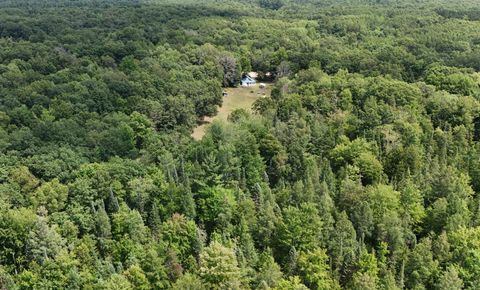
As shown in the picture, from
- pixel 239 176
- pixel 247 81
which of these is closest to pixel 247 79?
pixel 247 81

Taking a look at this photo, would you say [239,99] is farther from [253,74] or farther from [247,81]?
[253,74]

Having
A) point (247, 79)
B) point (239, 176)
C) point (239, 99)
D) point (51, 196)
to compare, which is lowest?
point (239, 99)

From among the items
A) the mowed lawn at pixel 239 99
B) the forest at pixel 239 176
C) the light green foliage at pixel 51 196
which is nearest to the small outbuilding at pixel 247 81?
the mowed lawn at pixel 239 99

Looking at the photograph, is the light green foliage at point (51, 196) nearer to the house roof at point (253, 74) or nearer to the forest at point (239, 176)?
the forest at point (239, 176)

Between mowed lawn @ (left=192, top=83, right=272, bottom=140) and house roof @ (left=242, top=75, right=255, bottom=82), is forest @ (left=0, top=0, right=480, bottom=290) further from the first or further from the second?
house roof @ (left=242, top=75, right=255, bottom=82)

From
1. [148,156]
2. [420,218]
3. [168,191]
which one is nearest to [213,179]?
[168,191]

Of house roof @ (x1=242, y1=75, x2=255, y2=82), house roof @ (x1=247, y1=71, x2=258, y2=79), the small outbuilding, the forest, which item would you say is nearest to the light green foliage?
the forest

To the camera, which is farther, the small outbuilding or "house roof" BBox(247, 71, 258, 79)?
"house roof" BBox(247, 71, 258, 79)
